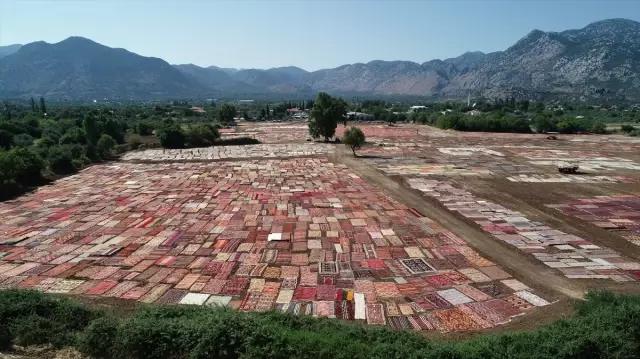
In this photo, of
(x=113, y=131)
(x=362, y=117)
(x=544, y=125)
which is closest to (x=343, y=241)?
(x=113, y=131)

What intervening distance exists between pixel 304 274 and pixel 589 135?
89.7 metres

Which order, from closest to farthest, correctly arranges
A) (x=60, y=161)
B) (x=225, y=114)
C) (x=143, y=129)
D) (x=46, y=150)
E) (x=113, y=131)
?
(x=60, y=161) < (x=46, y=150) < (x=113, y=131) < (x=143, y=129) < (x=225, y=114)

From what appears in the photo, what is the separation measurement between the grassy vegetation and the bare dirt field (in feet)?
9.06

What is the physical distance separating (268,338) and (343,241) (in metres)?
12.5

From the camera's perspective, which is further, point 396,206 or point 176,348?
point 396,206

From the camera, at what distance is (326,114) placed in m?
70.3

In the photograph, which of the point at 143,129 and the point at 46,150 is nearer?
the point at 46,150

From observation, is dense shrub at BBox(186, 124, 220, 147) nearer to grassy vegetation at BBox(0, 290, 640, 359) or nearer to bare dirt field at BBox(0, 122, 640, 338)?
bare dirt field at BBox(0, 122, 640, 338)

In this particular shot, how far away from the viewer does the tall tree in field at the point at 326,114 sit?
7038cm

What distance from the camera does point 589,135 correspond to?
274 ft

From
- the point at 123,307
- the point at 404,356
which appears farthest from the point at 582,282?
the point at 123,307

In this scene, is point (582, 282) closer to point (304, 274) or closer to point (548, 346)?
point (548, 346)

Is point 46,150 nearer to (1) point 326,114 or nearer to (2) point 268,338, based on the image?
(1) point 326,114

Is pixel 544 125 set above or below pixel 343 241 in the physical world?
above
